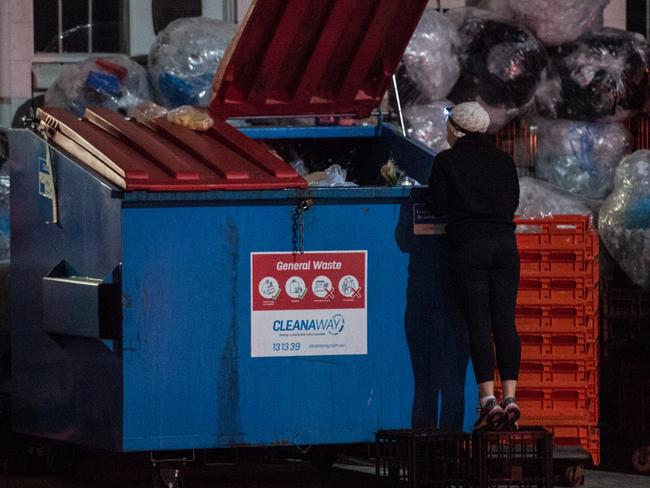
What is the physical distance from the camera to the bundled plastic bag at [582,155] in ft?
35.0

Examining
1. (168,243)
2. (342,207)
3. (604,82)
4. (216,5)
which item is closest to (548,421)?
(342,207)

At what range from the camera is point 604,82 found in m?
10.6

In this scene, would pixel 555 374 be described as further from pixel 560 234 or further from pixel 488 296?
pixel 488 296

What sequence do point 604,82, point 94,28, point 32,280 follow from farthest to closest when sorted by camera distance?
point 94,28
point 604,82
point 32,280

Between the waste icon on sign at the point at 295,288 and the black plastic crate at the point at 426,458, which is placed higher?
the waste icon on sign at the point at 295,288

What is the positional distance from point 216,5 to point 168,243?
4988 mm

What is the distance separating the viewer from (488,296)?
726 cm

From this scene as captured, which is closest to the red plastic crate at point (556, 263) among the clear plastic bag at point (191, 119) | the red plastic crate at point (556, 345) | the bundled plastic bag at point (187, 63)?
the red plastic crate at point (556, 345)

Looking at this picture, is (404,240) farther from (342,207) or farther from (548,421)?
(548,421)

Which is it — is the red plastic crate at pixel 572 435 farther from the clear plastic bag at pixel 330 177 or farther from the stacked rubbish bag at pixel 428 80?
the stacked rubbish bag at pixel 428 80

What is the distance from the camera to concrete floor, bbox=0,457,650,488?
8125 millimetres

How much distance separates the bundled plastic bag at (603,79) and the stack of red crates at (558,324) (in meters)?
2.67

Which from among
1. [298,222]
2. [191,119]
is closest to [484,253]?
[298,222]

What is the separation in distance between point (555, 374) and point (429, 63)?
9.00ft
